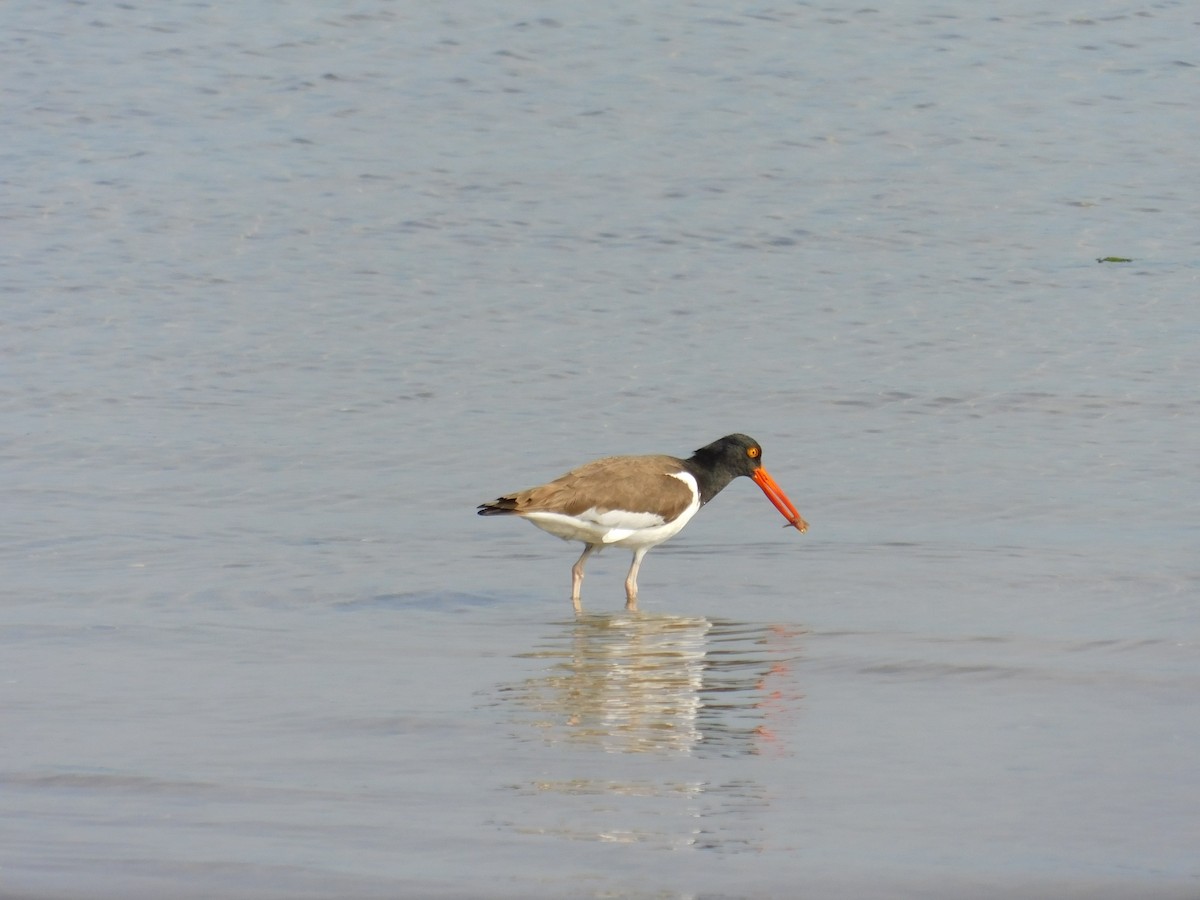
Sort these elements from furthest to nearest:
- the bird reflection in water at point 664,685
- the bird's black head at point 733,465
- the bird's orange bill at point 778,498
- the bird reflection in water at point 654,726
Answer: the bird's black head at point 733,465, the bird's orange bill at point 778,498, the bird reflection in water at point 664,685, the bird reflection in water at point 654,726

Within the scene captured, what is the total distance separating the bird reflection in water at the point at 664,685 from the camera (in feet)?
21.5

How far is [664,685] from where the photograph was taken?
7500 mm

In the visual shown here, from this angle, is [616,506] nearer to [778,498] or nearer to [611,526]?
[611,526]

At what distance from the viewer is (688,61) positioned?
83.1ft

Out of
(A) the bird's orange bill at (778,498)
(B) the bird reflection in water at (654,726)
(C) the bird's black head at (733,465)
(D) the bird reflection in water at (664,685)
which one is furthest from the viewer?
(C) the bird's black head at (733,465)

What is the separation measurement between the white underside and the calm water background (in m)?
0.31

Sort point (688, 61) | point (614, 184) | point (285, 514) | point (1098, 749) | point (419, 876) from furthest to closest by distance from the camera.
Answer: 1. point (688, 61)
2. point (614, 184)
3. point (285, 514)
4. point (1098, 749)
5. point (419, 876)

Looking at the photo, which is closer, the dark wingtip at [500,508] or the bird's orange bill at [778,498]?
the dark wingtip at [500,508]

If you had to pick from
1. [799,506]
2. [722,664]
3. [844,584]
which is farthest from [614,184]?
[722,664]

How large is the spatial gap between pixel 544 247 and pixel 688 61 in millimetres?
7690

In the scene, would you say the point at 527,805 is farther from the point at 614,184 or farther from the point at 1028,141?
the point at 1028,141

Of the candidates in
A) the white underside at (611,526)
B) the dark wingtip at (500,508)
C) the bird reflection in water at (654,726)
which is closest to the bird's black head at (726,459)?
the white underside at (611,526)

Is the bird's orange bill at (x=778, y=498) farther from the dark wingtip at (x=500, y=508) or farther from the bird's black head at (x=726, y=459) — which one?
the dark wingtip at (x=500, y=508)

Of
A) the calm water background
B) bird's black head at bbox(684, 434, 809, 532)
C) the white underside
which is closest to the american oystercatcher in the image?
the white underside
